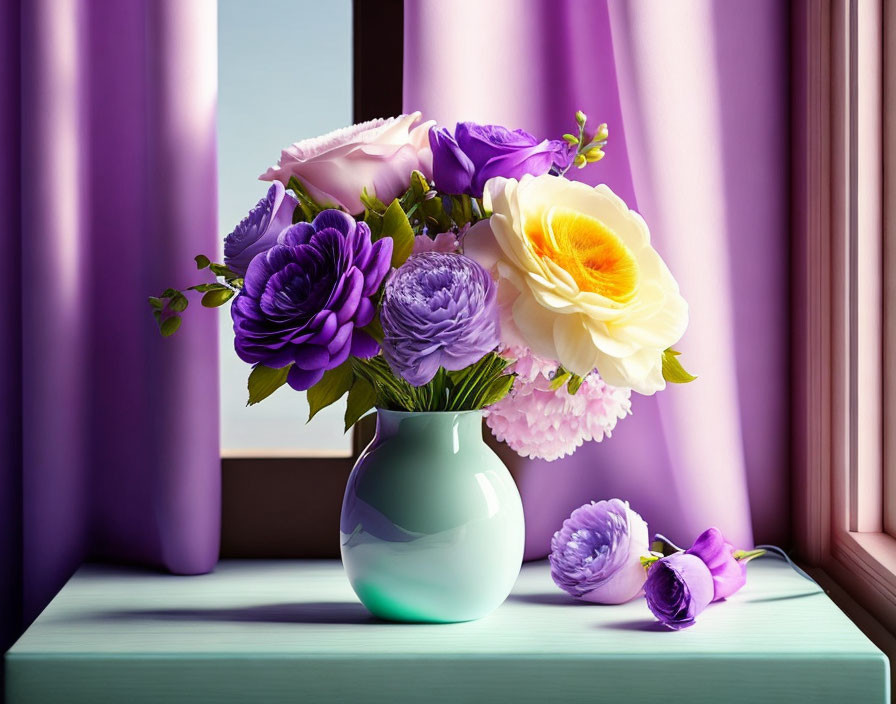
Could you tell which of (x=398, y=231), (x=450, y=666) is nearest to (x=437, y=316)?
(x=398, y=231)

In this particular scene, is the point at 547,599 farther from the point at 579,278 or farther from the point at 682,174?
the point at 682,174

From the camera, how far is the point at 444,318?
0.72 m

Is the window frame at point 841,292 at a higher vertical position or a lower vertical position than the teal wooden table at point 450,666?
higher

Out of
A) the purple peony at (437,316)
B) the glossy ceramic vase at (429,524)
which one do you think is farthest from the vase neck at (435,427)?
the purple peony at (437,316)

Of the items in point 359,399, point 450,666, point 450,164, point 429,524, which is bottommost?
point 450,666

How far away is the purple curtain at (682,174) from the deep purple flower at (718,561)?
0.13 meters

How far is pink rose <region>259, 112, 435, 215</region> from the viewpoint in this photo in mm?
802

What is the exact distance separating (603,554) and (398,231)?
0.40 meters

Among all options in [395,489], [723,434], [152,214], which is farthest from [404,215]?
[723,434]

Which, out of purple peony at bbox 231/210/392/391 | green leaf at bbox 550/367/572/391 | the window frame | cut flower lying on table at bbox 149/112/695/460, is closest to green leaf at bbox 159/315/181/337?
cut flower lying on table at bbox 149/112/695/460

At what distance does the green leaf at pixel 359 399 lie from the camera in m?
0.87

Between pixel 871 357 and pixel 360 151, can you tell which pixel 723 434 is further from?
pixel 360 151

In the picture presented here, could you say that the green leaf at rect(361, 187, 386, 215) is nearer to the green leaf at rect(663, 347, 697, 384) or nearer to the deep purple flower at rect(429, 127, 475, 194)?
the deep purple flower at rect(429, 127, 475, 194)

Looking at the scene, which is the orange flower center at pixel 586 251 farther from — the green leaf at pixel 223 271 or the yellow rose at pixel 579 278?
the green leaf at pixel 223 271
